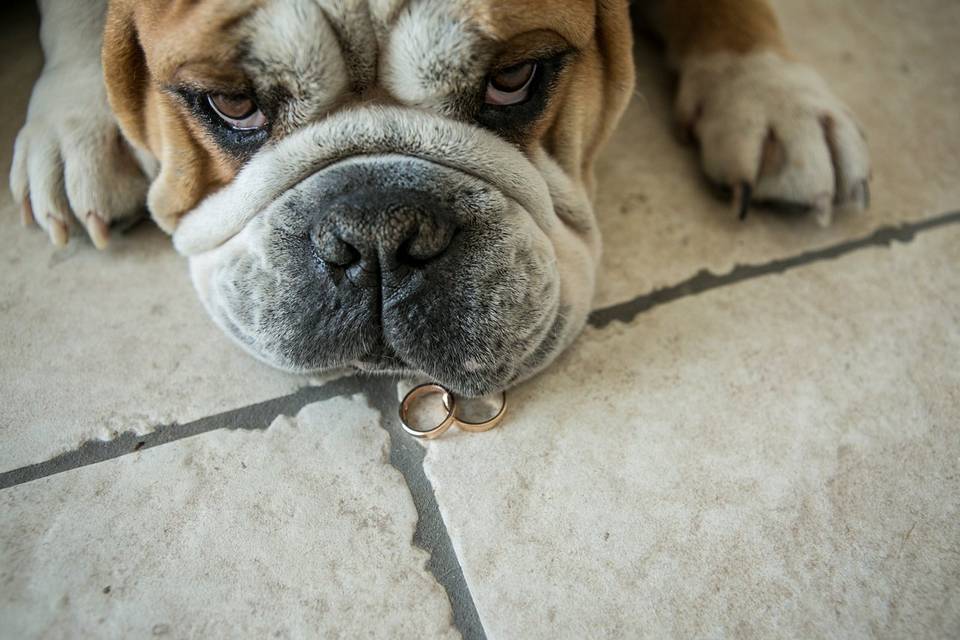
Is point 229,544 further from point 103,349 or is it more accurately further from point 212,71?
point 212,71

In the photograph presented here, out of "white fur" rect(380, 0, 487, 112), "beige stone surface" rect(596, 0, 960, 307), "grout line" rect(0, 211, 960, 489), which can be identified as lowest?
"grout line" rect(0, 211, 960, 489)

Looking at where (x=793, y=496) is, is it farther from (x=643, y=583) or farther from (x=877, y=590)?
(x=643, y=583)

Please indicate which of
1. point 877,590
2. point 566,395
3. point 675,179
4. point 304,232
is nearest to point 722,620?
point 877,590

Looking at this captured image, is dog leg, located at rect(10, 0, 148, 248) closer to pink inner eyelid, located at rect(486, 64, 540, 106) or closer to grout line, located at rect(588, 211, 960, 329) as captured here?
pink inner eyelid, located at rect(486, 64, 540, 106)

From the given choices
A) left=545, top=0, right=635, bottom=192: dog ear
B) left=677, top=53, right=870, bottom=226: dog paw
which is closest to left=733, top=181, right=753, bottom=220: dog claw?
left=677, top=53, right=870, bottom=226: dog paw

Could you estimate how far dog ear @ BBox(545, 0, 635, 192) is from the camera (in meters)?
1.11

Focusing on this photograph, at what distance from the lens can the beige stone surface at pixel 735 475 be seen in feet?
3.10

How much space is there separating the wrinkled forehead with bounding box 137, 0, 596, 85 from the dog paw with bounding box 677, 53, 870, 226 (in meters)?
0.57

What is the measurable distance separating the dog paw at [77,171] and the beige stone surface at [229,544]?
0.46 meters

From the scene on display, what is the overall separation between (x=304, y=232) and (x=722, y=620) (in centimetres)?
75

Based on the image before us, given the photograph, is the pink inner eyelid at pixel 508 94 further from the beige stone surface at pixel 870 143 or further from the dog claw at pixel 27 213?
the dog claw at pixel 27 213

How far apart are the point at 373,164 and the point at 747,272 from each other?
74 centimetres

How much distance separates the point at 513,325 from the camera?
1.00 meters

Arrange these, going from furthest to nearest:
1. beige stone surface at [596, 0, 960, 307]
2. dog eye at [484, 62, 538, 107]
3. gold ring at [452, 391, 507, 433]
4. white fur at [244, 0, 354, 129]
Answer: beige stone surface at [596, 0, 960, 307], gold ring at [452, 391, 507, 433], dog eye at [484, 62, 538, 107], white fur at [244, 0, 354, 129]
